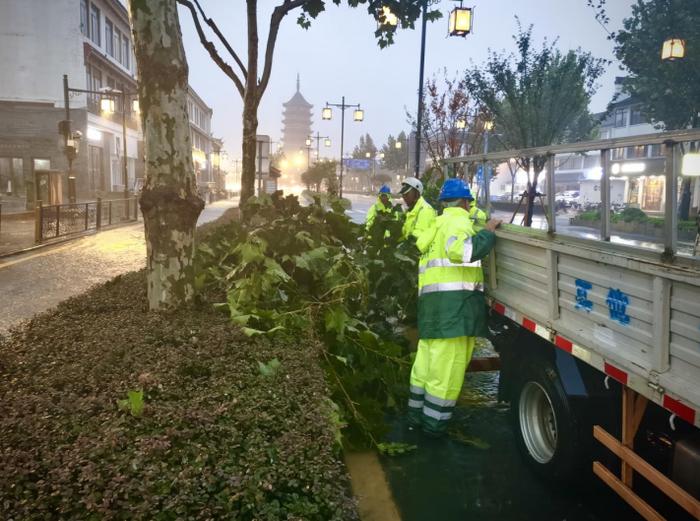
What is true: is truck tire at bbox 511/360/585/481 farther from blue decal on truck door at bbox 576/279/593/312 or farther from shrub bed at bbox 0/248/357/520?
shrub bed at bbox 0/248/357/520

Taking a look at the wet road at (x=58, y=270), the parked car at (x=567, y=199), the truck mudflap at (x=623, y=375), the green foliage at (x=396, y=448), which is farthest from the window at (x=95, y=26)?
the truck mudflap at (x=623, y=375)

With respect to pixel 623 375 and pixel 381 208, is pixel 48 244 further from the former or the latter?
pixel 623 375

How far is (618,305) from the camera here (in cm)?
271

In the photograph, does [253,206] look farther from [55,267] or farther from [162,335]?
[55,267]

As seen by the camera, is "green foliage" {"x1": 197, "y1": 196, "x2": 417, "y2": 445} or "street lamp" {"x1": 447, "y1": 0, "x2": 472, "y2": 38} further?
"street lamp" {"x1": 447, "y1": 0, "x2": 472, "y2": 38}

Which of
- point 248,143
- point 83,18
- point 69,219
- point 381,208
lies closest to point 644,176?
point 381,208

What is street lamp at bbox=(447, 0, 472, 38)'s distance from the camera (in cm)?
1186

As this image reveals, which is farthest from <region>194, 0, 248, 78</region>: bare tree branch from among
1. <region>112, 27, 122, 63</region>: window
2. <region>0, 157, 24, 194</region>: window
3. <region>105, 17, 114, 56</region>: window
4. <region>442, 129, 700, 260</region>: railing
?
<region>112, 27, 122, 63</region>: window

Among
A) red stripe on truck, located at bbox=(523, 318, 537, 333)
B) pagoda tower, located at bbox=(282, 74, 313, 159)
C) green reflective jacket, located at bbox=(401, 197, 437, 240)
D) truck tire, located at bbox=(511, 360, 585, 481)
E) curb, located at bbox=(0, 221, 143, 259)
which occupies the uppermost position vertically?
pagoda tower, located at bbox=(282, 74, 313, 159)

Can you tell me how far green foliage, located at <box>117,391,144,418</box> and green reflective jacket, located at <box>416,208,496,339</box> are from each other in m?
2.45

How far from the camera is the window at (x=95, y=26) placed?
3653 centimetres

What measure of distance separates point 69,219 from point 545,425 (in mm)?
15380

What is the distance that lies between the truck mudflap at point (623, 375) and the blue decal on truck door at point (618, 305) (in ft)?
0.71

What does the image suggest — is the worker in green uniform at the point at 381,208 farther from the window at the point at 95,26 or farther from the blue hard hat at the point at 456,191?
the window at the point at 95,26
